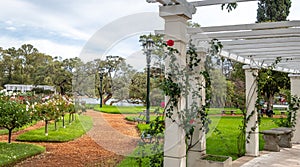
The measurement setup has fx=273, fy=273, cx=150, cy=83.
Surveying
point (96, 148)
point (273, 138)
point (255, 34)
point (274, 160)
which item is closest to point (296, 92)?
point (273, 138)

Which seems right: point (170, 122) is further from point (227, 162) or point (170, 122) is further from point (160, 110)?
point (227, 162)

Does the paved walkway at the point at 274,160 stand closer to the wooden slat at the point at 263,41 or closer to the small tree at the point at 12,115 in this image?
the wooden slat at the point at 263,41

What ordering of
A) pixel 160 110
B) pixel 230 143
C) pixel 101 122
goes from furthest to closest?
pixel 101 122, pixel 230 143, pixel 160 110

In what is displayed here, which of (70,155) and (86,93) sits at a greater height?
(86,93)

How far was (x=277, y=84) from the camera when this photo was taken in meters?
13.3

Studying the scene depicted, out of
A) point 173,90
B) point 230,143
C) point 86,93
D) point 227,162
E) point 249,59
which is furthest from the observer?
point 230,143

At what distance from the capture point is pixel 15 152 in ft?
16.6

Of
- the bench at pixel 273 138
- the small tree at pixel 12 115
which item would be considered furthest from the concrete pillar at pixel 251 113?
the small tree at pixel 12 115

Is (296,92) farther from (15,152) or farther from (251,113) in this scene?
(15,152)

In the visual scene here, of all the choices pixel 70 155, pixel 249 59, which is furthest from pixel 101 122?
pixel 249 59

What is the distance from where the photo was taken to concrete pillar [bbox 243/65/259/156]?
15.6 ft

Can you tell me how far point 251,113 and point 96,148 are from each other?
3.41 meters

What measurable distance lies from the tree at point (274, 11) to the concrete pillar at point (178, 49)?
54.9 ft

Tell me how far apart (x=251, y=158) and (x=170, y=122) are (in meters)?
2.92
